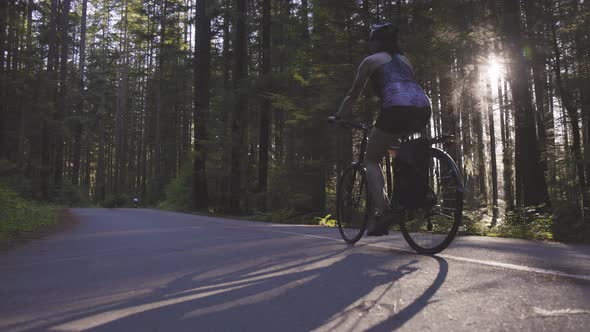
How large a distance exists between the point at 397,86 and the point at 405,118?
32 cm

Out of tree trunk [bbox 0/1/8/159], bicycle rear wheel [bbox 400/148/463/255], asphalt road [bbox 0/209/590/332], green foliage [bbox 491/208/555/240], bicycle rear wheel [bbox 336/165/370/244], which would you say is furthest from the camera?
tree trunk [bbox 0/1/8/159]

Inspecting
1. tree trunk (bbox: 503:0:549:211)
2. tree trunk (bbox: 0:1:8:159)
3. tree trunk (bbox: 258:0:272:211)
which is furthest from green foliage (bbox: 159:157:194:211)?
tree trunk (bbox: 503:0:549:211)

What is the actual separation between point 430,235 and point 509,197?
2611 cm

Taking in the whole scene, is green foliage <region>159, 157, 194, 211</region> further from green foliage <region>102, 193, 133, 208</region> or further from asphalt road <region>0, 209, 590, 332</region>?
asphalt road <region>0, 209, 590, 332</region>

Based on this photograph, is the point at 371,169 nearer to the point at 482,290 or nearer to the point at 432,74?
the point at 482,290

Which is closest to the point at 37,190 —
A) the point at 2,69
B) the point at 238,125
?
the point at 2,69

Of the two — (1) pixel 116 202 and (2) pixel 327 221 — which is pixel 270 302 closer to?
→ (2) pixel 327 221

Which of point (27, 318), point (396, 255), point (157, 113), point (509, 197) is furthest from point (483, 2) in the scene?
point (157, 113)

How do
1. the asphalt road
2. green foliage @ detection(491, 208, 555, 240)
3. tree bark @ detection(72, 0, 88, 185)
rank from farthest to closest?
1. tree bark @ detection(72, 0, 88, 185)
2. green foliage @ detection(491, 208, 555, 240)
3. the asphalt road

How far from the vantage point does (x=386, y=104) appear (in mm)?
3959

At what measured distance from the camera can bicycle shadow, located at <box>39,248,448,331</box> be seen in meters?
2.05

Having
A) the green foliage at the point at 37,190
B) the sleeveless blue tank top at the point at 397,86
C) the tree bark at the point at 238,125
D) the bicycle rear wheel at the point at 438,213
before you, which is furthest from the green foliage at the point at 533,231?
the green foliage at the point at 37,190

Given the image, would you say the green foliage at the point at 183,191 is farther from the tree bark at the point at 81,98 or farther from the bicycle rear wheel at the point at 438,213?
the bicycle rear wheel at the point at 438,213

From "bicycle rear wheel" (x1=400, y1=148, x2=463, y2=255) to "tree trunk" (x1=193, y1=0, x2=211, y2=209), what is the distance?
54.1 feet
